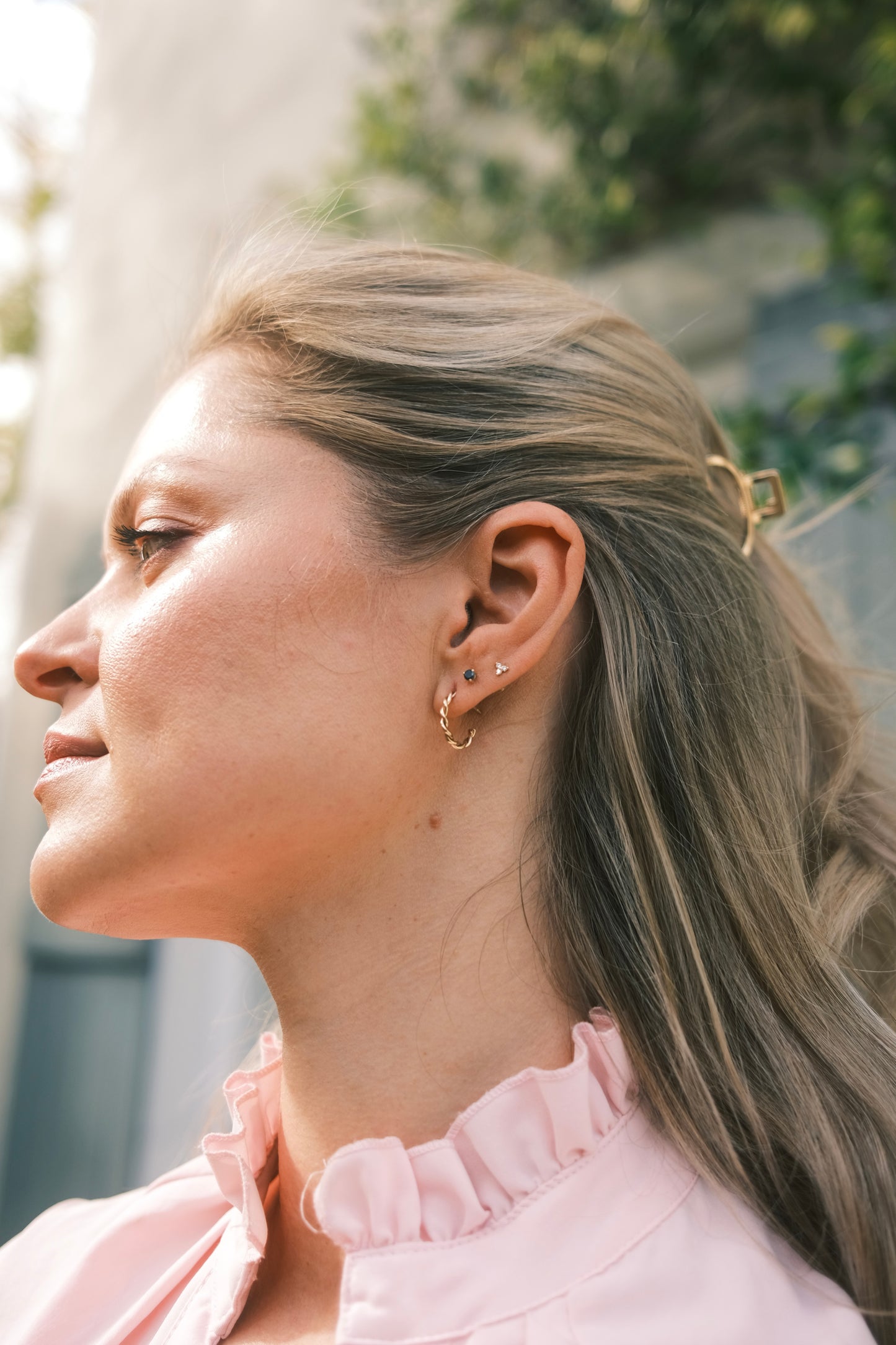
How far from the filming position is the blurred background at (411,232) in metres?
2.14

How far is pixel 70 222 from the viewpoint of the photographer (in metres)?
4.51

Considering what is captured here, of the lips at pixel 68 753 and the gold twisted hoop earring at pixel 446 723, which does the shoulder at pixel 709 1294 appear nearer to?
the gold twisted hoop earring at pixel 446 723

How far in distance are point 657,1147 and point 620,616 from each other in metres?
0.54

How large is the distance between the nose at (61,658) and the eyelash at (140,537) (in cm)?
8

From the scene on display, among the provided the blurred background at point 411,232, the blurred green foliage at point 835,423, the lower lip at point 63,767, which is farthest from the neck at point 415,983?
the blurred green foliage at point 835,423

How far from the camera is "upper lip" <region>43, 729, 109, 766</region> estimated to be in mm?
1122

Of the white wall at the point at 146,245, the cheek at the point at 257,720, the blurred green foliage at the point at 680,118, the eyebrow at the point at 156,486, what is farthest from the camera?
the white wall at the point at 146,245

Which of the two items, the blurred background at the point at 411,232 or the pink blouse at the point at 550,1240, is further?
the blurred background at the point at 411,232

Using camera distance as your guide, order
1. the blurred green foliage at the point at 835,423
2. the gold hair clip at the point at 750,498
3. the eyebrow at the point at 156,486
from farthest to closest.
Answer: the blurred green foliage at the point at 835,423 → the gold hair clip at the point at 750,498 → the eyebrow at the point at 156,486

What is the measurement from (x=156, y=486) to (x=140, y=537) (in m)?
0.06

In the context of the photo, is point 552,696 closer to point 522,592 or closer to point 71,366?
point 522,592

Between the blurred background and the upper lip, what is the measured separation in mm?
665

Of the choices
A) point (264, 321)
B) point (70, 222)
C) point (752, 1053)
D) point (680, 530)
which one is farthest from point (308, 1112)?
point (70, 222)

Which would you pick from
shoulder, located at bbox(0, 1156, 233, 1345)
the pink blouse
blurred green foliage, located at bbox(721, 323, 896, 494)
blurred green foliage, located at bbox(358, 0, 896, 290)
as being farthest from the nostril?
blurred green foliage, located at bbox(358, 0, 896, 290)
